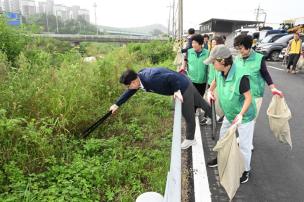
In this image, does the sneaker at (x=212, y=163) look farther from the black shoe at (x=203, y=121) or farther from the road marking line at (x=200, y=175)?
the black shoe at (x=203, y=121)

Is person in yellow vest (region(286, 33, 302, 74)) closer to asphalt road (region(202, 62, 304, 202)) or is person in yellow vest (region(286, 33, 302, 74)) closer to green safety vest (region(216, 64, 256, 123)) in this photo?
asphalt road (region(202, 62, 304, 202))

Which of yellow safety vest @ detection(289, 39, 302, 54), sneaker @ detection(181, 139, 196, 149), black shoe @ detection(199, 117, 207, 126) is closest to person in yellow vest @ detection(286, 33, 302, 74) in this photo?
yellow safety vest @ detection(289, 39, 302, 54)

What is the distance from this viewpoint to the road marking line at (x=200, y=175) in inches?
131

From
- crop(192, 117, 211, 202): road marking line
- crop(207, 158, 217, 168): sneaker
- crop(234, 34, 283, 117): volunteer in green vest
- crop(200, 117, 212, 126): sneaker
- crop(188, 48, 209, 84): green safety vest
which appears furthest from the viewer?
crop(200, 117, 212, 126): sneaker

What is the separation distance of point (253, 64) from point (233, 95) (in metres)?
1.09

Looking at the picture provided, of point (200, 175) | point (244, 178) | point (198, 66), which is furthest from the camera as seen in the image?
point (198, 66)

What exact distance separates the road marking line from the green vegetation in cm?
41

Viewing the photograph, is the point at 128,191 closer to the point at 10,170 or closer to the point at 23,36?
the point at 10,170

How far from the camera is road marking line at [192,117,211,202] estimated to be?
333cm

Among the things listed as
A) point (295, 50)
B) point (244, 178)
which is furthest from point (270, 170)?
point (295, 50)

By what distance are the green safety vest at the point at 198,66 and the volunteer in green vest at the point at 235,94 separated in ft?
6.58

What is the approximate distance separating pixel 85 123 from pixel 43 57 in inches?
133

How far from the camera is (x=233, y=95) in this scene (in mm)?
3328

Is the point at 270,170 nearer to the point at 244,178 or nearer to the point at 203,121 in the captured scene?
the point at 244,178
